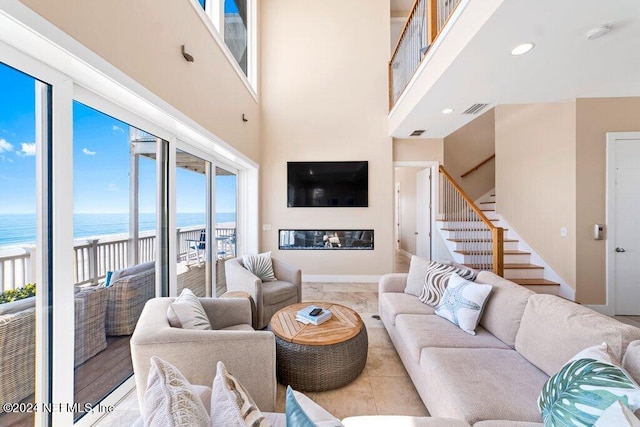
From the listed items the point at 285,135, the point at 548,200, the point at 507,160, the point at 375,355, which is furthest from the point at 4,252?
the point at 507,160

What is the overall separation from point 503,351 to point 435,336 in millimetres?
430

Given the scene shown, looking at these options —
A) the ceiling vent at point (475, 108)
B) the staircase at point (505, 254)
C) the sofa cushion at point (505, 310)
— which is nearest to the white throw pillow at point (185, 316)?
the sofa cushion at point (505, 310)

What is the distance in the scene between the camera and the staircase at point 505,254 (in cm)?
385

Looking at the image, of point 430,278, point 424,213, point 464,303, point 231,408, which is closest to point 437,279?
point 430,278

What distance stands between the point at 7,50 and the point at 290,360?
2.38m

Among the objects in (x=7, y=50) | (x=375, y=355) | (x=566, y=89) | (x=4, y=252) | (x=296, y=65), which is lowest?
(x=375, y=355)

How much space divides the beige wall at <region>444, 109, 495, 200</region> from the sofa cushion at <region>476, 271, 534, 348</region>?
470 centimetres

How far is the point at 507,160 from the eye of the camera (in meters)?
4.70

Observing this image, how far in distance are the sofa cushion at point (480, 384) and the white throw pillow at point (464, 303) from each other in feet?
0.94

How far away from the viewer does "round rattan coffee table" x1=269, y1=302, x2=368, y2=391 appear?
75.6 inches

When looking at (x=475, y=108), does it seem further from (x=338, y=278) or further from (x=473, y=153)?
(x=338, y=278)

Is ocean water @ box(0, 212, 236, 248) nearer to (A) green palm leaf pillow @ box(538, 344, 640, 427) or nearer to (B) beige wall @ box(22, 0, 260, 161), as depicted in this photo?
(B) beige wall @ box(22, 0, 260, 161)

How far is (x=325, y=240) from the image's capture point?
16.6ft

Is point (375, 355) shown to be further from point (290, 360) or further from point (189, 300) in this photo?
point (189, 300)
